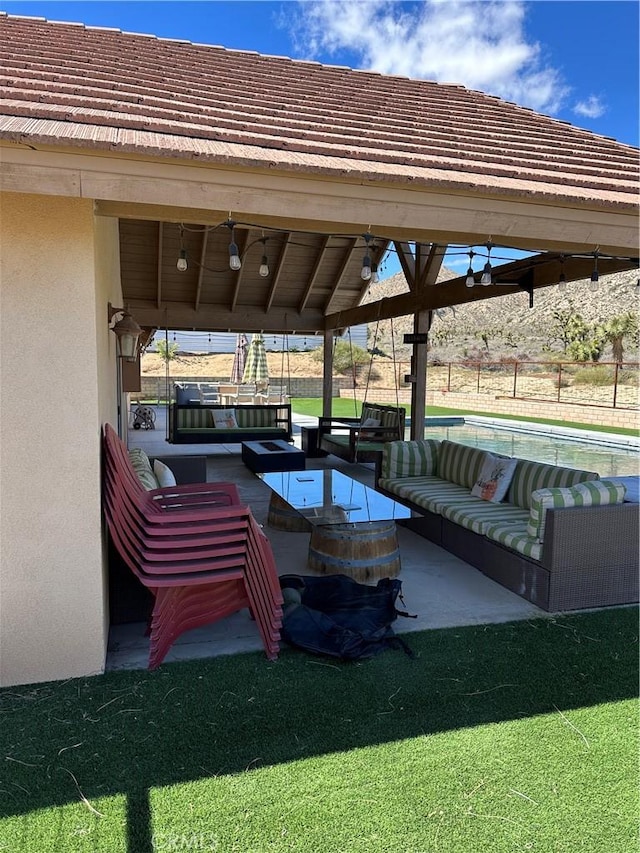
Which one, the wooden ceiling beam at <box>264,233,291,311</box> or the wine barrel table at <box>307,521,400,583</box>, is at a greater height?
the wooden ceiling beam at <box>264,233,291,311</box>

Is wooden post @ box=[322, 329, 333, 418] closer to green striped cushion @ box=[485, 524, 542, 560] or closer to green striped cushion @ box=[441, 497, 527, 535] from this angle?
green striped cushion @ box=[441, 497, 527, 535]

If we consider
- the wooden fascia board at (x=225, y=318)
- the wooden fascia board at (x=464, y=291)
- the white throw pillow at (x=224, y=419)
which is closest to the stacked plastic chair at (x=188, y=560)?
the wooden fascia board at (x=464, y=291)

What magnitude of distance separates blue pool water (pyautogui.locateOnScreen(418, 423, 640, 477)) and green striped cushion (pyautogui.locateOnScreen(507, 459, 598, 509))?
14.8 feet

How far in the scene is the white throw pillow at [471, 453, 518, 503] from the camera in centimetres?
505

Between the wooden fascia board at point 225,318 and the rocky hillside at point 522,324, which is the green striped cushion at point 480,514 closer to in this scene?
the wooden fascia board at point 225,318

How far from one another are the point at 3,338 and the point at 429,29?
965cm

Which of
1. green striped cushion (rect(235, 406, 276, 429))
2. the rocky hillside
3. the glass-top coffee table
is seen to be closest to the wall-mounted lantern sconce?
the glass-top coffee table

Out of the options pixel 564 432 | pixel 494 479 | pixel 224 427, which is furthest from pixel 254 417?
pixel 564 432

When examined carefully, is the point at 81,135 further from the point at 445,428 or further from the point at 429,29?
the point at 445,428

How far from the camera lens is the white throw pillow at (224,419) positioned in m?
11.3

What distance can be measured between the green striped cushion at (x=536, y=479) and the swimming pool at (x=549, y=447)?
14.8ft

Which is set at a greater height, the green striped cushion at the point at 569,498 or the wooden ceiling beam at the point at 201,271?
the wooden ceiling beam at the point at 201,271

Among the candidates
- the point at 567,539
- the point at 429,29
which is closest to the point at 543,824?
the point at 567,539

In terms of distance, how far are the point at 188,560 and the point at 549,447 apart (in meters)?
11.1
